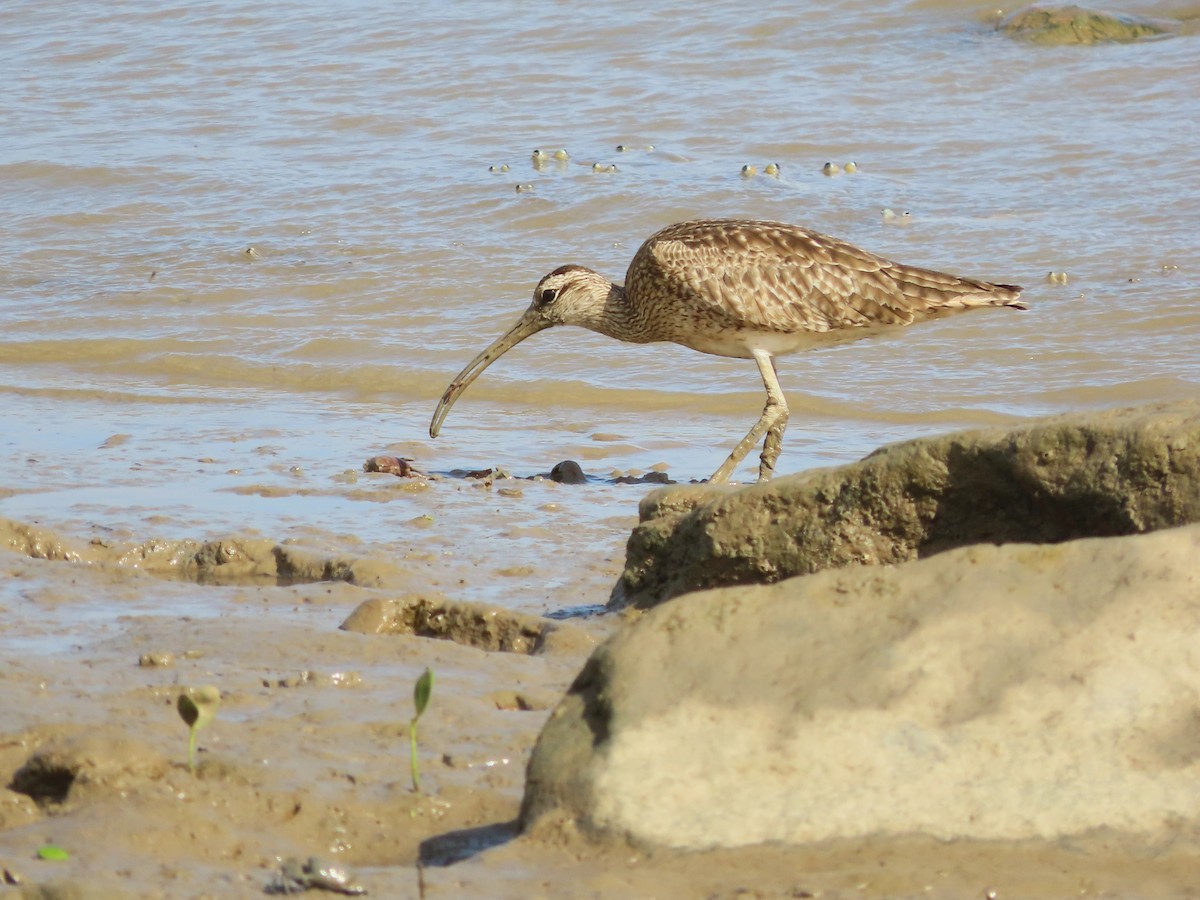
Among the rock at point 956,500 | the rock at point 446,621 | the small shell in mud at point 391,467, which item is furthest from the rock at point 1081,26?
the rock at point 446,621

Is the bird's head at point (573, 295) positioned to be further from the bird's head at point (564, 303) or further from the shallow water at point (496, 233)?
the shallow water at point (496, 233)

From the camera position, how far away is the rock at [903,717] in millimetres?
3172

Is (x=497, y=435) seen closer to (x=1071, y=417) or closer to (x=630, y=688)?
(x=1071, y=417)

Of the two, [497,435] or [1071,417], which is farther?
[497,435]

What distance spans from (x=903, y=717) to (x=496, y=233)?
9610 mm

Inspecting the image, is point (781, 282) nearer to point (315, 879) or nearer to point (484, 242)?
point (484, 242)

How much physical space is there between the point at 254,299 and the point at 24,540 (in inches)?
221

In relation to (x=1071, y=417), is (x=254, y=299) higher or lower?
lower

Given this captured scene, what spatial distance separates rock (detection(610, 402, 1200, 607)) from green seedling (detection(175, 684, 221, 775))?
1663 millimetres

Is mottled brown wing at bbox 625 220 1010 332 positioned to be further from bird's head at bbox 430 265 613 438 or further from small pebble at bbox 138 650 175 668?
small pebble at bbox 138 650 175 668

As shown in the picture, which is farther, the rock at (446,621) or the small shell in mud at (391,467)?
the small shell in mud at (391,467)

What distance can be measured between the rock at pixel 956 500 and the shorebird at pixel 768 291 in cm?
346

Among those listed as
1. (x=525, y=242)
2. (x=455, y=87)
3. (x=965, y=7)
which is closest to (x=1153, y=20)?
(x=965, y=7)

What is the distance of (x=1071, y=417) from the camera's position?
15.5 ft
